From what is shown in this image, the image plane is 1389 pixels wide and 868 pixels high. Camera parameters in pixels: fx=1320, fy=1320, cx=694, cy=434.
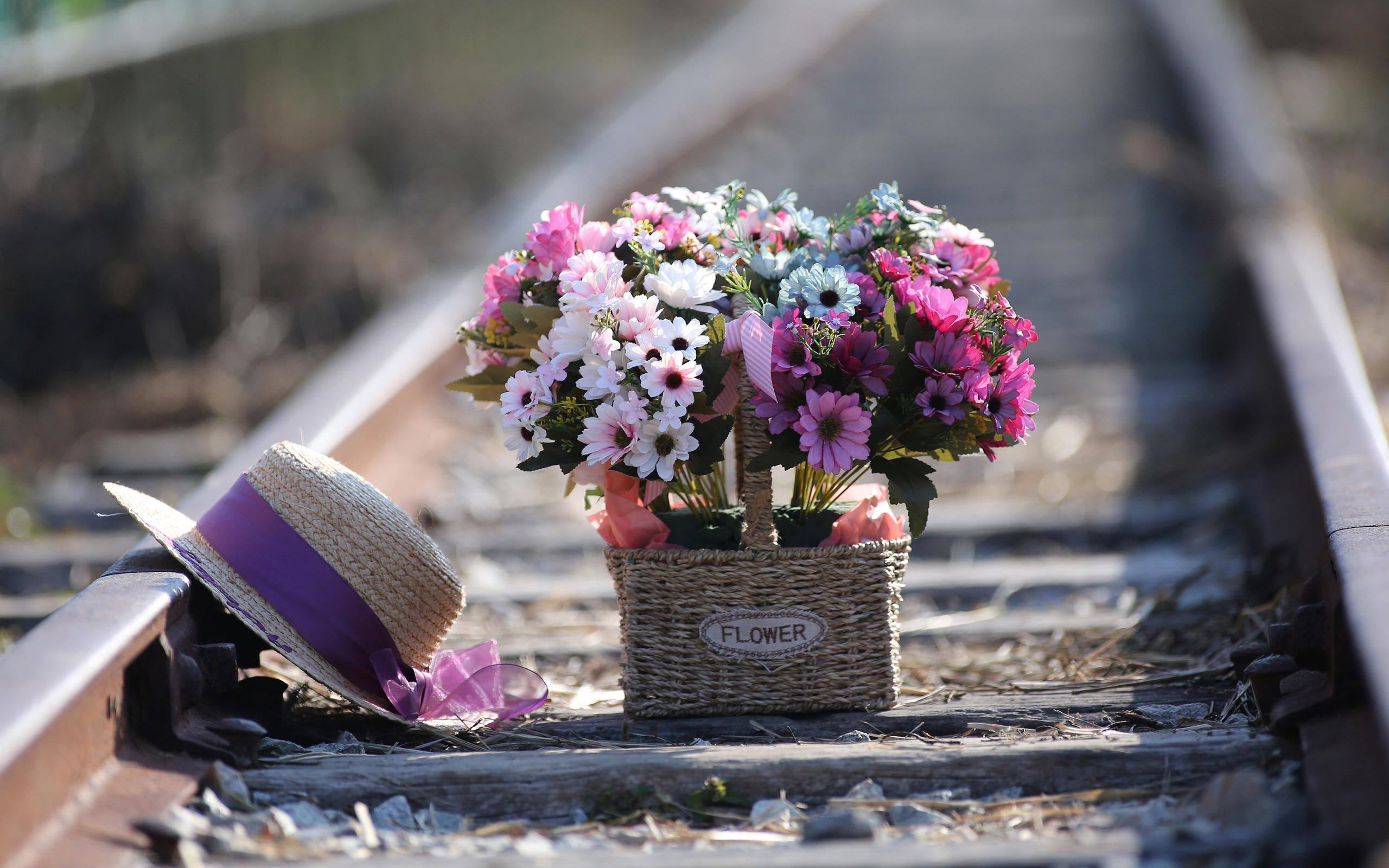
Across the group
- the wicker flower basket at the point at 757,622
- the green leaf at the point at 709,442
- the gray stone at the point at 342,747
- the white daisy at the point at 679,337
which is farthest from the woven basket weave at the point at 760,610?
the gray stone at the point at 342,747

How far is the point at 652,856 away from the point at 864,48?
11791mm

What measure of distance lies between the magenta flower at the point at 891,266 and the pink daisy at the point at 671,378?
415mm

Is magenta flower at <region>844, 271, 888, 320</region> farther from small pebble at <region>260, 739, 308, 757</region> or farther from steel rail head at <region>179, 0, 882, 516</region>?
steel rail head at <region>179, 0, 882, 516</region>

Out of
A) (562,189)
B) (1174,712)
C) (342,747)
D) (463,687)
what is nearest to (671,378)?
(463,687)

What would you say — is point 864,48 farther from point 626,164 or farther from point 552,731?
point 552,731

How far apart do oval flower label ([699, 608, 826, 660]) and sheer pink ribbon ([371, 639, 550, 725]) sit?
365 millimetres

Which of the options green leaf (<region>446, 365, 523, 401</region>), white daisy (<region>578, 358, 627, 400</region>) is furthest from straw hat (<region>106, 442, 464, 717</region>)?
white daisy (<region>578, 358, 627, 400</region>)

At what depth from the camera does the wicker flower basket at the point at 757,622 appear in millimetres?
2197

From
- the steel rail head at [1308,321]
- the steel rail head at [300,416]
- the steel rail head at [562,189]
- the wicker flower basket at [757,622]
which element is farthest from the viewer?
the steel rail head at [562,189]

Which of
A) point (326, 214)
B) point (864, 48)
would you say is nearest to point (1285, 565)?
point (326, 214)

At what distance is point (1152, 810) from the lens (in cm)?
184

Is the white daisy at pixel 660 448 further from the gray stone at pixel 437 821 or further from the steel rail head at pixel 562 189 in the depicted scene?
the steel rail head at pixel 562 189

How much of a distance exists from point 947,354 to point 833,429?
22cm

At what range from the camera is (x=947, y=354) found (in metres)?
2.11
